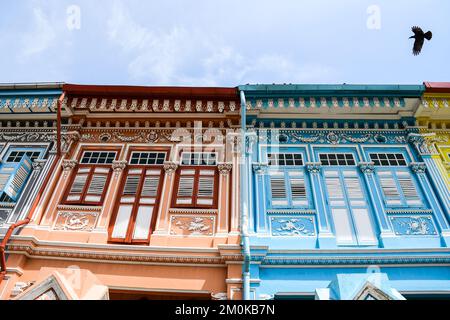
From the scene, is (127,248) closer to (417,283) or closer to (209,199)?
(209,199)

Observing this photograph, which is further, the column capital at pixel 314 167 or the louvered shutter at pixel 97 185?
the column capital at pixel 314 167

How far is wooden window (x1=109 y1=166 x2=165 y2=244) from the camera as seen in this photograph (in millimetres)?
7785

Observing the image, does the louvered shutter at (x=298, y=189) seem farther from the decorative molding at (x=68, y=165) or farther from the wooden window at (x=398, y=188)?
the decorative molding at (x=68, y=165)

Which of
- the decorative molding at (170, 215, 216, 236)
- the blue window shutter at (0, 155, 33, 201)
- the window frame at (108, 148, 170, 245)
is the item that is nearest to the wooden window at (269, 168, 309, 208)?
the decorative molding at (170, 215, 216, 236)

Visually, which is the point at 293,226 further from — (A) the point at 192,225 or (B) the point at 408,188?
(B) the point at 408,188

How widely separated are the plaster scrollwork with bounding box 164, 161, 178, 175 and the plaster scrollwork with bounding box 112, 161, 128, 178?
3.19 feet

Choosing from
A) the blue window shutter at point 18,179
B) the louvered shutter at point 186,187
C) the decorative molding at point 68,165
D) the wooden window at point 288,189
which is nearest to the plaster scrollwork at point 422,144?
the wooden window at point 288,189

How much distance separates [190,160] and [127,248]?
8.84 ft

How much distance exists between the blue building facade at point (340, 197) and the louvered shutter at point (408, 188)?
22 mm

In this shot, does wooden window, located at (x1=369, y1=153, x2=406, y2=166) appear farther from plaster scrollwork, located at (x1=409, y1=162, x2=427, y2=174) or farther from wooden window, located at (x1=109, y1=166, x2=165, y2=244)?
wooden window, located at (x1=109, y1=166, x2=165, y2=244)

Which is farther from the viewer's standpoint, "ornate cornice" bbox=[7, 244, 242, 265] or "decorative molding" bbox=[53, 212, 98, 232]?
"decorative molding" bbox=[53, 212, 98, 232]

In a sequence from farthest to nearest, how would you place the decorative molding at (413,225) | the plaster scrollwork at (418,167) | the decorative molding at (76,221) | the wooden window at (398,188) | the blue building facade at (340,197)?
1. the plaster scrollwork at (418,167)
2. the wooden window at (398,188)
3. the decorative molding at (76,221)
4. the decorative molding at (413,225)
5. the blue building facade at (340,197)

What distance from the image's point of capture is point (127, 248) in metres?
7.28

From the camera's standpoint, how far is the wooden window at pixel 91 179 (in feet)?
27.4
